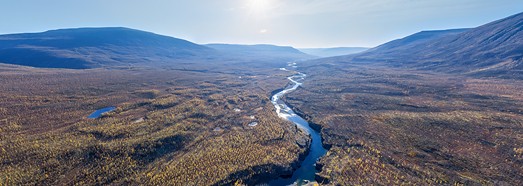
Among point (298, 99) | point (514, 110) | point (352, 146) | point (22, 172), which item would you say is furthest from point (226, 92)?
point (514, 110)

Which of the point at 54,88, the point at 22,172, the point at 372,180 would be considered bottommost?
the point at 372,180

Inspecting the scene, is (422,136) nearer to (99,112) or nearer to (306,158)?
(306,158)

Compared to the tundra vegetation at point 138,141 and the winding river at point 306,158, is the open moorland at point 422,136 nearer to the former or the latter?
the winding river at point 306,158

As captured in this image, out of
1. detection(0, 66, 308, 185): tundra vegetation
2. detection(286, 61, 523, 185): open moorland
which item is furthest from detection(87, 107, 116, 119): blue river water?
detection(286, 61, 523, 185): open moorland

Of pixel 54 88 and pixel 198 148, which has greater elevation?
pixel 54 88

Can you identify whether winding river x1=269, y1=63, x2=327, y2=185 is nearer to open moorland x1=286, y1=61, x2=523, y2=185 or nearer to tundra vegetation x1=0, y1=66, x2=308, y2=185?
tundra vegetation x1=0, y1=66, x2=308, y2=185

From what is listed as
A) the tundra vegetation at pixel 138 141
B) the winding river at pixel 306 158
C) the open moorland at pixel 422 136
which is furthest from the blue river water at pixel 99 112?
the open moorland at pixel 422 136

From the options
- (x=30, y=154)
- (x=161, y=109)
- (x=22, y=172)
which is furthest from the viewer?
(x=161, y=109)

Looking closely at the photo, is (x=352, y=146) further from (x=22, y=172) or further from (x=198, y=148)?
(x=22, y=172)
